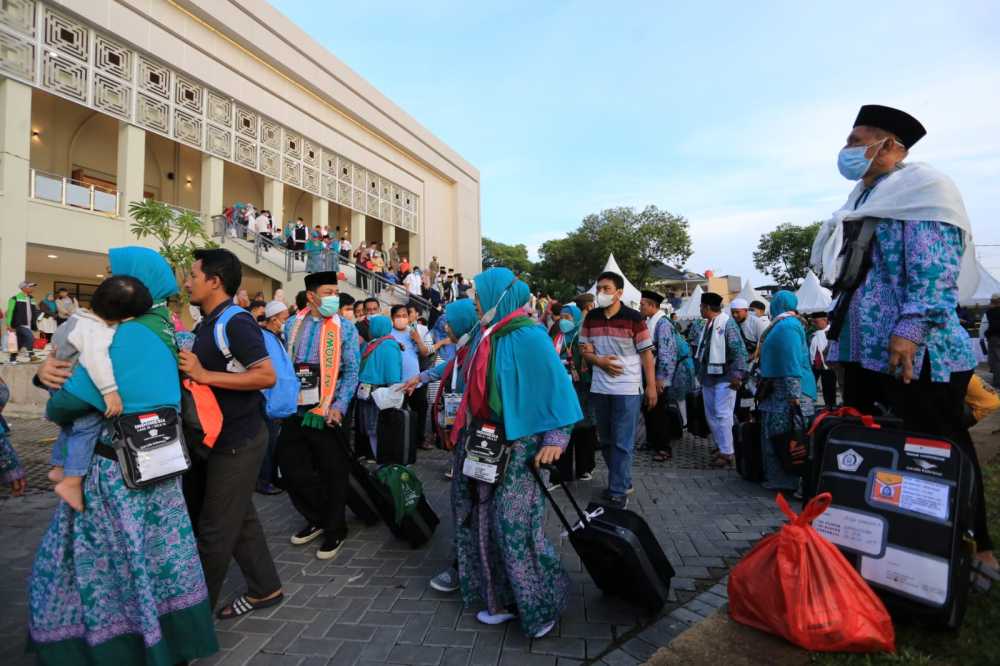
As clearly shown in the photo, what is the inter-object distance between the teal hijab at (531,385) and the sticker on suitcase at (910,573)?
4.77 ft

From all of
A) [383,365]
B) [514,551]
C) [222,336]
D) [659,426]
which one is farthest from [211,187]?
[514,551]

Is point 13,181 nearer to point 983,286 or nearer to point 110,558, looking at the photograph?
point 110,558

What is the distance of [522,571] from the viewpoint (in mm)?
2719

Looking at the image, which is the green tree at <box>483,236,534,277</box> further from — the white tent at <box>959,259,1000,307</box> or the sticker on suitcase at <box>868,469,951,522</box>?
the sticker on suitcase at <box>868,469,951,522</box>

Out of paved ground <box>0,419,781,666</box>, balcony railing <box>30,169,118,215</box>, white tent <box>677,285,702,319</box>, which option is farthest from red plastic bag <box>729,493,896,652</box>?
balcony railing <box>30,169,118,215</box>

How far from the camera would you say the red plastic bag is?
2.12 m

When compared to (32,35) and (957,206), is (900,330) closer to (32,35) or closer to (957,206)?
(957,206)

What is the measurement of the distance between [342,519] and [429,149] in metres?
31.8

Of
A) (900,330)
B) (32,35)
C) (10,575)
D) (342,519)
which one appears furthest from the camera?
(32,35)

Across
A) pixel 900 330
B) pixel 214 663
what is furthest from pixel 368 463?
pixel 900 330

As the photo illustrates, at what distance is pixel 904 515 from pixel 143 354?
11.2ft

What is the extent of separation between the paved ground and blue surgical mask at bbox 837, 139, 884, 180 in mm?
2478

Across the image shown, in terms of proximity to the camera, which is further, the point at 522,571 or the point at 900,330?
the point at 522,571

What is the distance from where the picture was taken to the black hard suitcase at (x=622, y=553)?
2773 mm
